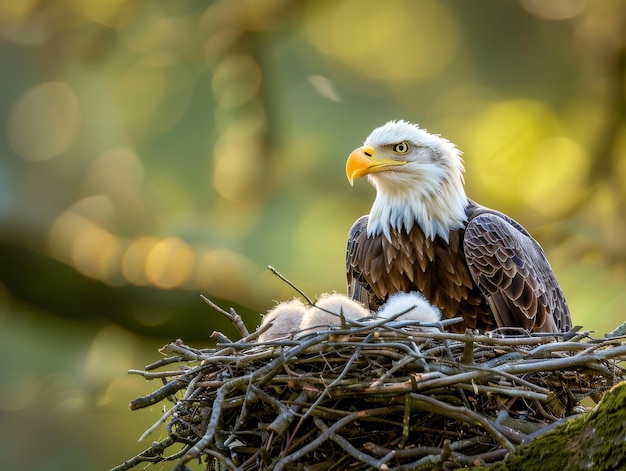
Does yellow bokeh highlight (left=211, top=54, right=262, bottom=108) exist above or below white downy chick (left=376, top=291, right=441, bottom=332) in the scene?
above

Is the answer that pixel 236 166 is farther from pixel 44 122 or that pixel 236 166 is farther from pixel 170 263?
pixel 44 122

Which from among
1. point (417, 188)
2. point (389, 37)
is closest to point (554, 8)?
point (389, 37)

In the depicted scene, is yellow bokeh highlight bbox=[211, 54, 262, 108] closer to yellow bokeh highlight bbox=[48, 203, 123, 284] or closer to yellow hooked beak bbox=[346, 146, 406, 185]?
yellow bokeh highlight bbox=[48, 203, 123, 284]

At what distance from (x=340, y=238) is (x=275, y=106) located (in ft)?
3.72

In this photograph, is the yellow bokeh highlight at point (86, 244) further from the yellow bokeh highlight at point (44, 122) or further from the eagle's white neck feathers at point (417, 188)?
the eagle's white neck feathers at point (417, 188)

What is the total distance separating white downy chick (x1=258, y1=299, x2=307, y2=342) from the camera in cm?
336

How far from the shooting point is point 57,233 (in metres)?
6.64

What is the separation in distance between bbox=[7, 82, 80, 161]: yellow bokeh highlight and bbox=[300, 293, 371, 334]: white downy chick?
4048 mm

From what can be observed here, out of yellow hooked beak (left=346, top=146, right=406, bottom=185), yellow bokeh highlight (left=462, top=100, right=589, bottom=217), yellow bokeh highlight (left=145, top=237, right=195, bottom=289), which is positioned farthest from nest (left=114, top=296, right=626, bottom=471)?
yellow bokeh highlight (left=145, top=237, right=195, bottom=289)

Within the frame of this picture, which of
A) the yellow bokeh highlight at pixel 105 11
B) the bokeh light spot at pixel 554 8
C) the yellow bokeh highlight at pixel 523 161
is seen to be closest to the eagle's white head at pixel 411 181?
the yellow bokeh highlight at pixel 523 161

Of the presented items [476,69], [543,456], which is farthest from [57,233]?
[543,456]

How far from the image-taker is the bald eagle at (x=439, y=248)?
4051 mm

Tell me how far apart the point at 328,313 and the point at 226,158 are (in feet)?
12.7

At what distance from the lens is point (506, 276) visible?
159 inches
